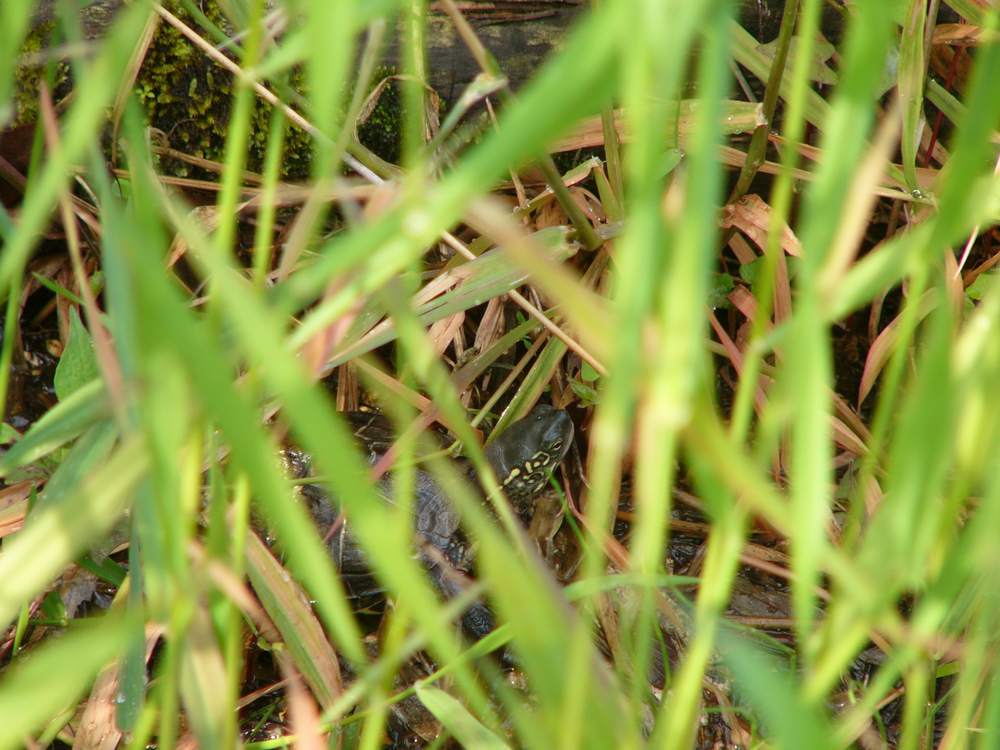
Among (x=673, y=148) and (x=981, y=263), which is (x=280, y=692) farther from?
(x=981, y=263)

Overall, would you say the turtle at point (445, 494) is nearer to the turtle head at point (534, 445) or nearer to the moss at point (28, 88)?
the turtle head at point (534, 445)

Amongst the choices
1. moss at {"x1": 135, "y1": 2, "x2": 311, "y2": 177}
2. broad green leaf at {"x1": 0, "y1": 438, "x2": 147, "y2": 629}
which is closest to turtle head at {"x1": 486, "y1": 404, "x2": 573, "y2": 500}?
moss at {"x1": 135, "y1": 2, "x2": 311, "y2": 177}

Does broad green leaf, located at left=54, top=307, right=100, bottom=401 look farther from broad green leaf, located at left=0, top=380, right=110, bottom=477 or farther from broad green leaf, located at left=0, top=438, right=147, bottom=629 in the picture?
broad green leaf, located at left=0, top=438, right=147, bottom=629

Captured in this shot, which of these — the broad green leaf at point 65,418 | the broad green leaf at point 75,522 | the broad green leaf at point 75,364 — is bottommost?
the broad green leaf at point 75,364

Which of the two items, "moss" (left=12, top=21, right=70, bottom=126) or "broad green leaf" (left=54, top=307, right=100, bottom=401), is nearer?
"broad green leaf" (left=54, top=307, right=100, bottom=401)

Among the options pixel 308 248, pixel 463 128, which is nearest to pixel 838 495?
pixel 463 128

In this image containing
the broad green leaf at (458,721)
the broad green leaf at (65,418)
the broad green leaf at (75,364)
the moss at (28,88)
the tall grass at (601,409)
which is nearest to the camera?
the tall grass at (601,409)

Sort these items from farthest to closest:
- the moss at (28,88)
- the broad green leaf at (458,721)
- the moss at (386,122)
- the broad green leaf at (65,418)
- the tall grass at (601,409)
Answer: the moss at (386,122)
the moss at (28,88)
the broad green leaf at (458,721)
the broad green leaf at (65,418)
the tall grass at (601,409)

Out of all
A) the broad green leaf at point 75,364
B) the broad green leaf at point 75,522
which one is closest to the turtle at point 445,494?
the broad green leaf at point 75,364
